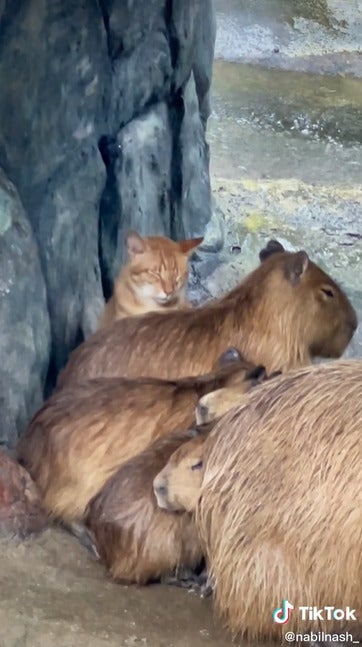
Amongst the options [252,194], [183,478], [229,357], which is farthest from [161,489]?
[252,194]

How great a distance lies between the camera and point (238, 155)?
9375 mm

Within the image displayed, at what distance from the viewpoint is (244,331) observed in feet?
15.2

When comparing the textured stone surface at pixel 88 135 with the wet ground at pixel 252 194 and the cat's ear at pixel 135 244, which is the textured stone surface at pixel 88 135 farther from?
the wet ground at pixel 252 194

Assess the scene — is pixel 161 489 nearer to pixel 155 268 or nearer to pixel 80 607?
pixel 80 607

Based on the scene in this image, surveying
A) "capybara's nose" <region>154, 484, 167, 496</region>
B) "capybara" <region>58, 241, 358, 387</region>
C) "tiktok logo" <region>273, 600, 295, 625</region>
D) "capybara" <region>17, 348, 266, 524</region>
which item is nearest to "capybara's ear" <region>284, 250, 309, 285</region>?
"capybara" <region>58, 241, 358, 387</region>

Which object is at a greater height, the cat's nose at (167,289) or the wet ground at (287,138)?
the cat's nose at (167,289)

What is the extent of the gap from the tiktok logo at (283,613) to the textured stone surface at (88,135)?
149 centimetres

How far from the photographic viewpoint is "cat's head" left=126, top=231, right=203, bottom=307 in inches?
209

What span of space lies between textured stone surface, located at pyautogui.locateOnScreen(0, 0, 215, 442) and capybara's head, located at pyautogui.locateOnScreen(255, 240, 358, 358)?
0.93m

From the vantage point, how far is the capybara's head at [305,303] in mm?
4664

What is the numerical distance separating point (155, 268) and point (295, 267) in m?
0.89

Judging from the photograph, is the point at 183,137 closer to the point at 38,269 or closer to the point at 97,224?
the point at 97,224

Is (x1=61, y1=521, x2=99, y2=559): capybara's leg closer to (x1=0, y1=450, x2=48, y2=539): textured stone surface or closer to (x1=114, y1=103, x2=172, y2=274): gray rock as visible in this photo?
(x1=0, y1=450, x2=48, y2=539): textured stone surface

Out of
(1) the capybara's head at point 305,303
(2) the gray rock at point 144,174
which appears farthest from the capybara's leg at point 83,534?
(2) the gray rock at point 144,174
